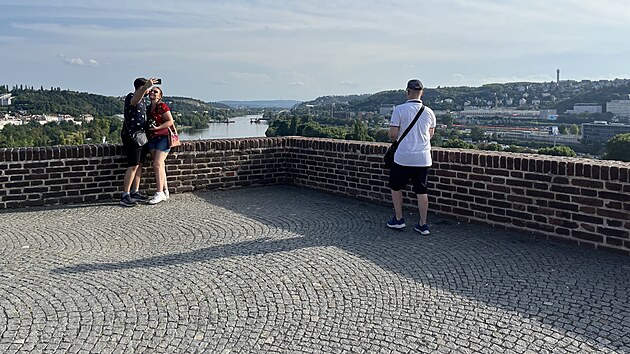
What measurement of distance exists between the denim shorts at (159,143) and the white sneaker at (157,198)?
615mm

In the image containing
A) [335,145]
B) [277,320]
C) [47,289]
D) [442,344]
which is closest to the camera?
[442,344]

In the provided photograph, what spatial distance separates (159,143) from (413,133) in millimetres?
3796

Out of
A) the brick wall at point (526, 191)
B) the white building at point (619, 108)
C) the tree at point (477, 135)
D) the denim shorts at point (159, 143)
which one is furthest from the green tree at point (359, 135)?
the white building at point (619, 108)

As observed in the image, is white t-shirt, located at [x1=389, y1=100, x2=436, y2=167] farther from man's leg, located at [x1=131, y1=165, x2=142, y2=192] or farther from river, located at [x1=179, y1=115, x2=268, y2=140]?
river, located at [x1=179, y1=115, x2=268, y2=140]

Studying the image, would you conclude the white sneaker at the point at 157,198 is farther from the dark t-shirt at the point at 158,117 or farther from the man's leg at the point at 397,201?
the man's leg at the point at 397,201

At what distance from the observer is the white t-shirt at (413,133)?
20.9 ft

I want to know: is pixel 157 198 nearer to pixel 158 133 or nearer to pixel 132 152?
pixel 132 152

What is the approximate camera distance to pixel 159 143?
27.8ft

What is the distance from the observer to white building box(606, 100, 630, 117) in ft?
115

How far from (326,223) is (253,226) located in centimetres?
85

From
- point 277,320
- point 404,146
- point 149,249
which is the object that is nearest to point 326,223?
point 404,146

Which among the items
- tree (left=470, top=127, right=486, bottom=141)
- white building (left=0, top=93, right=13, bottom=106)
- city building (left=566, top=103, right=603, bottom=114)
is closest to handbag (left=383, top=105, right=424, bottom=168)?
tree (left=470, top=127, right=486, bottom=141)

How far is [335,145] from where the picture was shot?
9.28 m

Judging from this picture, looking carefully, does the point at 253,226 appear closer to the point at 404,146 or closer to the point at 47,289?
the point at 404,146
